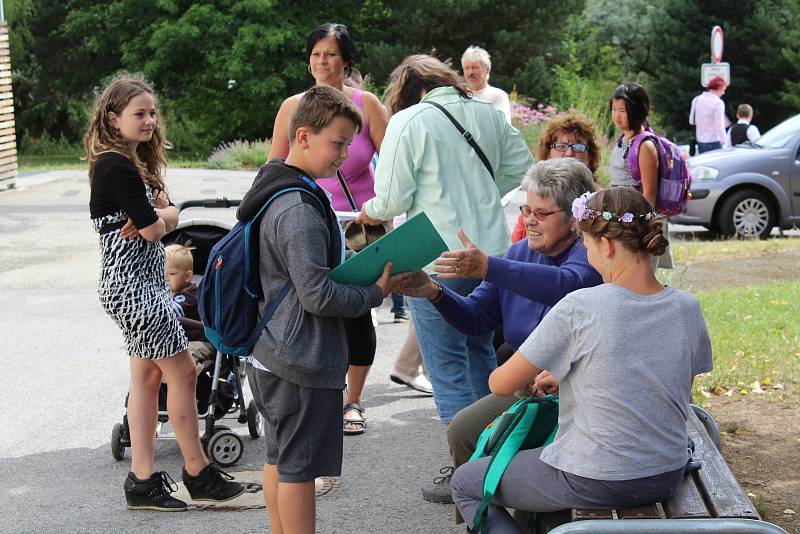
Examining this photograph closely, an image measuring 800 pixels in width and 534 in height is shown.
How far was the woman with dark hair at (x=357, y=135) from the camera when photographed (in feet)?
20.6

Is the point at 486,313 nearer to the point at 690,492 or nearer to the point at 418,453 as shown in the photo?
the point at 690,492

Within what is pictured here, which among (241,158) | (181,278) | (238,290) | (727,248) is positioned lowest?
(241,158)

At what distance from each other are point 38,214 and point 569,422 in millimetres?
14850

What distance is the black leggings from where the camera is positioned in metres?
4.22

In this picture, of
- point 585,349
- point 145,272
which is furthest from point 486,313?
point 145,272

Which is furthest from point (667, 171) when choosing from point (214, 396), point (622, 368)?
point (622, 368)

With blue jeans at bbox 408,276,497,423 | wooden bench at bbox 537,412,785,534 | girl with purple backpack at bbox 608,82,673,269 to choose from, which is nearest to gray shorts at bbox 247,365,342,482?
wooden bench at bbox 537,412,785,534

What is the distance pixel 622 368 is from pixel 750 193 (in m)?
12.6

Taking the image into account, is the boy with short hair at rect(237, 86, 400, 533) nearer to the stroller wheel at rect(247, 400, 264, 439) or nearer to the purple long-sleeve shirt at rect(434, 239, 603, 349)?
the purple long-sleeve shirt at rect(434, 239, 603, 349)

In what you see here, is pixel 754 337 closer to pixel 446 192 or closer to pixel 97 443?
pixel 446 192

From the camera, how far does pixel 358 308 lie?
3938 mm

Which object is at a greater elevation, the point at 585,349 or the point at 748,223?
the point at 585,349

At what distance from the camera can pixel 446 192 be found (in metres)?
5.16

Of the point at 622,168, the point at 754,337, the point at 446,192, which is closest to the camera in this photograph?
the point at 446,192
